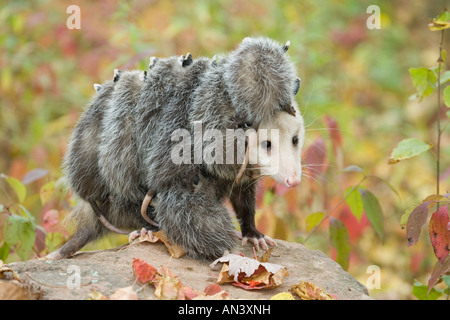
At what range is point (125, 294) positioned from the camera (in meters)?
1.64

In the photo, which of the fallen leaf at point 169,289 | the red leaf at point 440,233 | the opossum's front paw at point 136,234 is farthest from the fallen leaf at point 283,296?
the opossum's front paw at point 136,234

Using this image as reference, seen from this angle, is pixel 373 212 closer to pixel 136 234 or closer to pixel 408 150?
pixel 408 150

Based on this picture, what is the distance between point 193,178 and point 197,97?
0.87 feet

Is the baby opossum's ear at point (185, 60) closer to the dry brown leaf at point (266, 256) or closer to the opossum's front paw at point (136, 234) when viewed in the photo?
the opossum's front paw at point (136, 234)

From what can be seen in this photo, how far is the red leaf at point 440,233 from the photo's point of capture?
1.91 metres

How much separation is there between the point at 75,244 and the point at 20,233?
0.68ft

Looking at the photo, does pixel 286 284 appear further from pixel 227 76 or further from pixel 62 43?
pixel 62 43

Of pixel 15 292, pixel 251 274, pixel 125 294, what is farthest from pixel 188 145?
pixel 15 292

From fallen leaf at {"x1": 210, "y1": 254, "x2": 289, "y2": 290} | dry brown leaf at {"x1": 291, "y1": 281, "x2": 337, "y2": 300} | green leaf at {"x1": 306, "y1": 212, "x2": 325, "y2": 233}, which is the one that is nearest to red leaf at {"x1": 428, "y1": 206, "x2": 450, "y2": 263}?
dry brown leaf at {"x1": 291, "y1": 281, "x2": 337, "y2": 300}

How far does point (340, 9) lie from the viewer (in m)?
6.05

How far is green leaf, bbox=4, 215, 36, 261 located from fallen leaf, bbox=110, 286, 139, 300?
744 millimetres

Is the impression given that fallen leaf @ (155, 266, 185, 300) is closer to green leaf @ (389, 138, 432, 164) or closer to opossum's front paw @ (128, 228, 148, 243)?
opossum's front paw @ (128, 228, 148, 243)

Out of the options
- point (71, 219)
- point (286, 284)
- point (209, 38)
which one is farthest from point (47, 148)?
point (286, 284)
